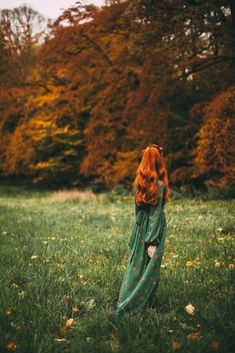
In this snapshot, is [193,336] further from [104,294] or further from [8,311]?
[8,311]

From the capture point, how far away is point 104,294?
179 inches

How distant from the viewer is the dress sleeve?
12.9 ft

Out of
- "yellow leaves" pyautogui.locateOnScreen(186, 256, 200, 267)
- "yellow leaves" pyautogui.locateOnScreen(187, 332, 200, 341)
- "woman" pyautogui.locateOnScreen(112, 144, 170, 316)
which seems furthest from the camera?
"yellow leaves" pyautogui.locateOnScreen(186, 256, 200, 267)

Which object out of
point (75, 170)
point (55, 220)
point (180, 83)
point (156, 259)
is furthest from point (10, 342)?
point (75, 170)

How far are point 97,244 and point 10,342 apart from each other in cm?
393

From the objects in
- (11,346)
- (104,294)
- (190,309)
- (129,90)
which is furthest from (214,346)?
(129,90)

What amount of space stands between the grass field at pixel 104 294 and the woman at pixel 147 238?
0.21 meters

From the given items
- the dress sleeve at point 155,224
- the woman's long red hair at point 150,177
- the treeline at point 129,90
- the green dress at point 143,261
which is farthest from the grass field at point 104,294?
the treeline at point 129,90

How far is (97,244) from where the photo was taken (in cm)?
727

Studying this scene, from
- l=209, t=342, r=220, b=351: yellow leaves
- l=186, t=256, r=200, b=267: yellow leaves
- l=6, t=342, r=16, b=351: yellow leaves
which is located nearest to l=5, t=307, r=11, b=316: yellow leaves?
l=6, t=342, r=16, b=351: yellow leaves

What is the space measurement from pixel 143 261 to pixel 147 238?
30 centimetres

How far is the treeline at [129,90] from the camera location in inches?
479

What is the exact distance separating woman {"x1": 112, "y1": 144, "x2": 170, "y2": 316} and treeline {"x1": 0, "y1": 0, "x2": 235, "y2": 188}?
697cm

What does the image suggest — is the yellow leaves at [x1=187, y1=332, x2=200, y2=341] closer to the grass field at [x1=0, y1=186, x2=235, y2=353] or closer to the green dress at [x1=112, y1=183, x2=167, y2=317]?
the grass field at [x1=0, y1=186, x2=235, y2=353]
